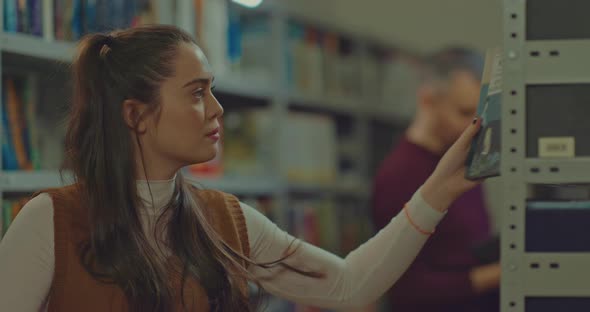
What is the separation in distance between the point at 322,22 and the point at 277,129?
26.2 inches

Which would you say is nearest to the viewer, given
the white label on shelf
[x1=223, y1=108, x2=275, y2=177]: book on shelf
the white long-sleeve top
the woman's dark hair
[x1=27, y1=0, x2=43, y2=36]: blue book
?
the white label on shelf

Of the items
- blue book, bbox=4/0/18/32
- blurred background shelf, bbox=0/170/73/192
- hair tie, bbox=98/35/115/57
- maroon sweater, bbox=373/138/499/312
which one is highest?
blue book, bbox=4/0/18/32

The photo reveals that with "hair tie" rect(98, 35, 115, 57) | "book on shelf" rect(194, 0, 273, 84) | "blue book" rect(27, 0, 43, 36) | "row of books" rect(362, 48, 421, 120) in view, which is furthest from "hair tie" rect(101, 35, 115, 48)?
→ "row of books" rect(362, 48, 421, 120)

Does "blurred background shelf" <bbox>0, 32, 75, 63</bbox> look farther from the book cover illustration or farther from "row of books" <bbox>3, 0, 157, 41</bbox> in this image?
the book cover illustration

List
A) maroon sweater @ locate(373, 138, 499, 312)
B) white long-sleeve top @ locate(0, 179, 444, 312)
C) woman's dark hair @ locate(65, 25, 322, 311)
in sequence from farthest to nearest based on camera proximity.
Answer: maroon sweater @ locate(373, 138, 499, 312) → white long-sleeve top @ locate(0, 179, 444, 312) → woman's dark hair @ locate(65, 25, 322, 311)

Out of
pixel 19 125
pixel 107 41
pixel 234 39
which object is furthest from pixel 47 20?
pixel 234 39

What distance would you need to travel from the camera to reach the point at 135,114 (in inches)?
55.5

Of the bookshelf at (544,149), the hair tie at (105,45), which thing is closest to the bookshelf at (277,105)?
the hair tie at (105,45)

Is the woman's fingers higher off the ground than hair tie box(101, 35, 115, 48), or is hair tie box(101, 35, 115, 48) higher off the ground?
hair tie box(101, 35, 115, 48)

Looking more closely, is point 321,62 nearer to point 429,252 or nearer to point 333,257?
point 429,252

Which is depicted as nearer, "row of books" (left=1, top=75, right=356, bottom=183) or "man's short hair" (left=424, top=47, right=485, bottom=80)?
"row of books" (left=1, top=75, right=356, bottom=183)

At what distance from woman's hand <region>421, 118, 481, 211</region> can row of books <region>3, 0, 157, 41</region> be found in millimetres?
1126

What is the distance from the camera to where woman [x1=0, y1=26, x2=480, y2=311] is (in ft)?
4.31

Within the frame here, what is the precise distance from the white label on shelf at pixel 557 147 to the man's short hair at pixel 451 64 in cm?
156
